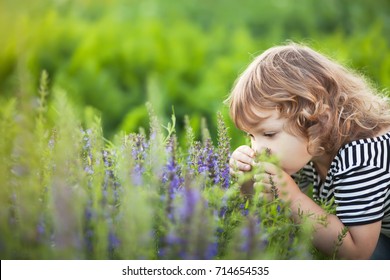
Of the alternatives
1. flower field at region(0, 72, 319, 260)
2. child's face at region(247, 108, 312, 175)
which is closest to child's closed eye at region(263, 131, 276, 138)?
child's face at region(247, 108, 312, 175)

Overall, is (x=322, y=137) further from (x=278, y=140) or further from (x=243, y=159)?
(x=243, y=159)

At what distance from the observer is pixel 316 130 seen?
1.86 m

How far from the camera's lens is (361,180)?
5.76 ft

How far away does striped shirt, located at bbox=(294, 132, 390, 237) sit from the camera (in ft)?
5.67

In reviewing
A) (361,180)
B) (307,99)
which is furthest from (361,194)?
(307,99)

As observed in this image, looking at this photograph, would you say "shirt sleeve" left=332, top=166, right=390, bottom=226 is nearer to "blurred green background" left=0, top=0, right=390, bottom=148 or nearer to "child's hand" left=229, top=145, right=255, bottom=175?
"child's hand" left=229, top=145, right=255, bottom=175

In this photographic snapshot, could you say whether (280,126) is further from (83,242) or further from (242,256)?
(83,242)

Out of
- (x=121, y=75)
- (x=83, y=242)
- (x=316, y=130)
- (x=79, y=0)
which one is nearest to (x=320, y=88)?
(x=316, y=130)

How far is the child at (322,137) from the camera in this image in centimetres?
171

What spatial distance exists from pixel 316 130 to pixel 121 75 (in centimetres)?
248

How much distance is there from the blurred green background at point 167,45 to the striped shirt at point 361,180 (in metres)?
1.07

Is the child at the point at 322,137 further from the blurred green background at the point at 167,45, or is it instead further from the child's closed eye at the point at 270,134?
the blurred green background at the point at 167,45

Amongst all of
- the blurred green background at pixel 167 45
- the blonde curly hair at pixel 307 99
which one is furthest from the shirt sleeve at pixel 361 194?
the blurred green background at pixel 167 45
